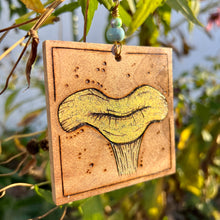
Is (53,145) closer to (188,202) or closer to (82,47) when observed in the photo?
(82,47)

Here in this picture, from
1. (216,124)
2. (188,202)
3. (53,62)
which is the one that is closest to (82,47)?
(53,62)

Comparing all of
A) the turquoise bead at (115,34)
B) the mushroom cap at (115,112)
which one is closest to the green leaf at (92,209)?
the mushroom cap at (115,112)

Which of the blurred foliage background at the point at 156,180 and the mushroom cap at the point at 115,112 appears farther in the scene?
the blurred foliage background at the point at 156,180

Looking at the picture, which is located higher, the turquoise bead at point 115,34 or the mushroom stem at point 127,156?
the turquoise bead at point 115,34

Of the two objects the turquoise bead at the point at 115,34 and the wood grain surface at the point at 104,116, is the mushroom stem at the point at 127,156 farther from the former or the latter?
the turquoise bead at the point at 115,34

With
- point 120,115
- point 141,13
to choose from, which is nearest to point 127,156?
point 120,115

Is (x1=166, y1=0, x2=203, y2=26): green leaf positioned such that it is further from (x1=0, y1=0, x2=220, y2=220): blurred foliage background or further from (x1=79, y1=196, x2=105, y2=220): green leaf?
(x1=79, y1=196, x2=105, y2=220): green leaf

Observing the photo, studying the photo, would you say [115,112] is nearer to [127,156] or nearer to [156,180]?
[127,156]
